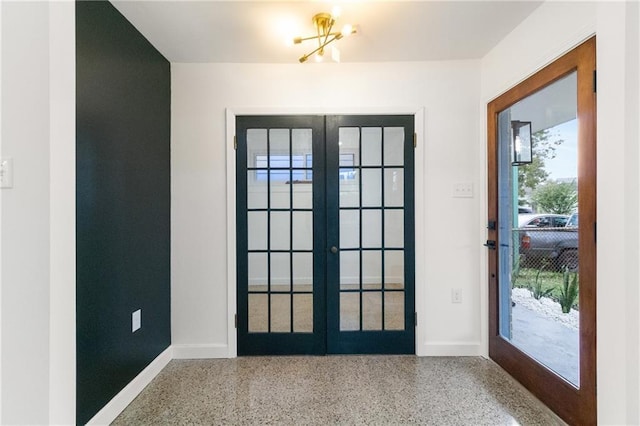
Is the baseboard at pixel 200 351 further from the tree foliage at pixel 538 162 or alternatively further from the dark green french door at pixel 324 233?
the tree foliage at pixel 538 162

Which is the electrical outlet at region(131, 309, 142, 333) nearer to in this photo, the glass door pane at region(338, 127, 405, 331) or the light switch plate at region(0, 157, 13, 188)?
the light switch plate at region(0, 157, 13, 188)

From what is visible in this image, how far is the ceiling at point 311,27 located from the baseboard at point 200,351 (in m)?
2.41

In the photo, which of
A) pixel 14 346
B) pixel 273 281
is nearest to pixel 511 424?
pixel 273 281

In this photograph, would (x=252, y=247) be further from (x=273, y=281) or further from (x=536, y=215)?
(x=536, y=215)

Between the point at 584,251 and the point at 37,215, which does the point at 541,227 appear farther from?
the point at 37,215

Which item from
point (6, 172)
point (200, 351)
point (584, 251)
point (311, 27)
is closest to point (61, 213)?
point (6, 172)

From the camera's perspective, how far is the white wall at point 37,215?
1142mm

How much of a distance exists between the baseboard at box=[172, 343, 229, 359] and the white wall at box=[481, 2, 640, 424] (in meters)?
2.39

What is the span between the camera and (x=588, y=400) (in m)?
1.54

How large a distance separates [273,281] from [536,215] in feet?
6.64

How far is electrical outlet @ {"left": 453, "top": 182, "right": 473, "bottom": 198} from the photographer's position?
250cm

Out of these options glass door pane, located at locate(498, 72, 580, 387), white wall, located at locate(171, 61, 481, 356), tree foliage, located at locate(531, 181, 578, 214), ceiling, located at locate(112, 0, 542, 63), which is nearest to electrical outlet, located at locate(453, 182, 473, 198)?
white wall, located at locate(171, 61, 481, 356)
